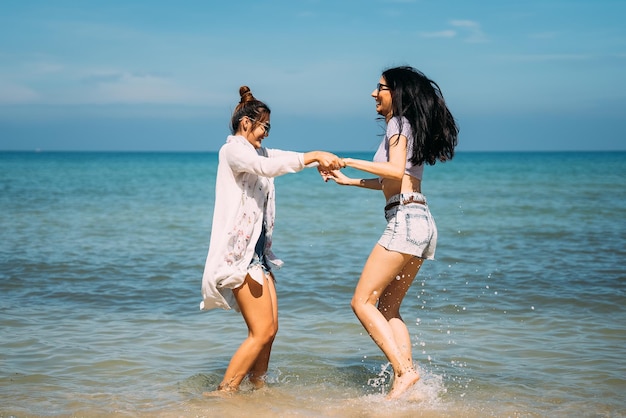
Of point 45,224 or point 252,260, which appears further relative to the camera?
point 45,224

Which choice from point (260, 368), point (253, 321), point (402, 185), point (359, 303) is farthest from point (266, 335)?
point (402, 185)

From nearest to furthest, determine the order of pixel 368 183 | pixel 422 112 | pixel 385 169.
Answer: pixel 385 169
pixel 422 112
pixel 368 183

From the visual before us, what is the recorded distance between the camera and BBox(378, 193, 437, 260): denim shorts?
479 centimetres

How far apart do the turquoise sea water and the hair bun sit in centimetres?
207

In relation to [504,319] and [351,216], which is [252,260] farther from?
[351,216]

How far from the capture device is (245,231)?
15.7ft

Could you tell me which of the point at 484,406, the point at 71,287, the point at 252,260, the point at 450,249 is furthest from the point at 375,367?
the point at 450,249

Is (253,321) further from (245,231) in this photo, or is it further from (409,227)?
(409,227)

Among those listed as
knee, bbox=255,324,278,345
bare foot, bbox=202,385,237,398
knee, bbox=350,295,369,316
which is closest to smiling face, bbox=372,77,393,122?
knee, bbox=350,295,369,316

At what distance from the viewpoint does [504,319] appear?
758cm

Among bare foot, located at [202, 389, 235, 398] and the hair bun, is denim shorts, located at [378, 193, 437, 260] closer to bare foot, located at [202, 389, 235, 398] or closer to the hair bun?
the hair bun

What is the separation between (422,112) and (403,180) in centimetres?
46

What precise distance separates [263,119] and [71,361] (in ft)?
9.24

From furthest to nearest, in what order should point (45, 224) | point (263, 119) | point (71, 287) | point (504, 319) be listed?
point (45, 224) < point (71, 287) < point (504, 319) < point (263, 119)
